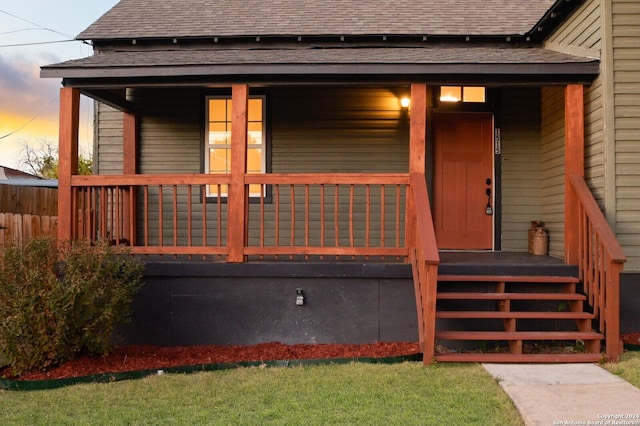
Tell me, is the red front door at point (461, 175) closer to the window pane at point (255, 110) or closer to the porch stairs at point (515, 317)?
the porch stairs at point (515, 317)

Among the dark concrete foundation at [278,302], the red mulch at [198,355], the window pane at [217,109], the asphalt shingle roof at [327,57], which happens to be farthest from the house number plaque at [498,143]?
the window pane at [217,109]

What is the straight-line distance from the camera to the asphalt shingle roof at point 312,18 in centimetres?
789

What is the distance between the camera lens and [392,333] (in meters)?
6.03

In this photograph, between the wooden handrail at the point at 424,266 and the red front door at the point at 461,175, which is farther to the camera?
the red front door at the point at 461,175

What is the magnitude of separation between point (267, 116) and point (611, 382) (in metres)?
5.57

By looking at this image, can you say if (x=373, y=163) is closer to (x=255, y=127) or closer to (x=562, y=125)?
(x=255, y=127)

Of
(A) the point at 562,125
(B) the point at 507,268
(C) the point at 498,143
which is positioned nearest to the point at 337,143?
(C) the point at 498,143

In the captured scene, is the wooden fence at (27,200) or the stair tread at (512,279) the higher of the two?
the wooden fence at (27,200)

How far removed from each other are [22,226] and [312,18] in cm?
508

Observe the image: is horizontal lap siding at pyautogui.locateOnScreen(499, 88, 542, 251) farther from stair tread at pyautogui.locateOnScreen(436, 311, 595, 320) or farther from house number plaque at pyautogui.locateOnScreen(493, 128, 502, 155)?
stair tread at pyautogui.locateOnScreen(436, 311, 595, 320)

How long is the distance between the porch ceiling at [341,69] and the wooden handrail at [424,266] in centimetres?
125

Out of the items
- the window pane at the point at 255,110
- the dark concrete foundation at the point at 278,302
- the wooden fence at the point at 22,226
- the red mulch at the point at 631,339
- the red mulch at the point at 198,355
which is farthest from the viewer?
the window pane at the point at 255,110

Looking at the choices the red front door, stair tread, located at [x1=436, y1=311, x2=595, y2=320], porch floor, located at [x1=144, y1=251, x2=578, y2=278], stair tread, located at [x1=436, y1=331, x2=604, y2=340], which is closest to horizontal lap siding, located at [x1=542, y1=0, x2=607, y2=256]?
the red front door

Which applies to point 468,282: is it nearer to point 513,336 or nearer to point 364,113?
point 513,336
